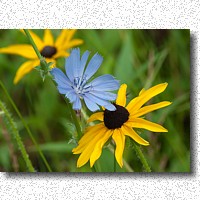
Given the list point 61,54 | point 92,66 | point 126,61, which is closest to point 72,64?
point 92,66

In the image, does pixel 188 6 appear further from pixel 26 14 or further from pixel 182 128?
pixel 26 14

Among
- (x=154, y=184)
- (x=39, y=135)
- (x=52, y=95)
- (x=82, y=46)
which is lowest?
(x=154, y=184)

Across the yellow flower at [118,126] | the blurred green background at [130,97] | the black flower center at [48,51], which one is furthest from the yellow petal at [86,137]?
the black flower center at [48,51]

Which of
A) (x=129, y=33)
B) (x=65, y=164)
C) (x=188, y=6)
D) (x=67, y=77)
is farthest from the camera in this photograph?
A: (x=129, y=33)

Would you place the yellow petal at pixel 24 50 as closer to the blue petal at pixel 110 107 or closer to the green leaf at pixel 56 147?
the green leaf at pixel 56 147

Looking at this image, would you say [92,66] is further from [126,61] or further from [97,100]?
[126,61]

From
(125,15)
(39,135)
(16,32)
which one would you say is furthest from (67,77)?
(16,32)

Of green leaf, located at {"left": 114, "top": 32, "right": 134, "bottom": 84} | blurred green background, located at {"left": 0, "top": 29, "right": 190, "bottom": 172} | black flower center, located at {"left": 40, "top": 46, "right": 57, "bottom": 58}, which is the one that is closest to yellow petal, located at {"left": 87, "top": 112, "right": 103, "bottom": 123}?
blurred green background, located at {"left": 0, "top": 29, "right": 190, "bottom": 172}

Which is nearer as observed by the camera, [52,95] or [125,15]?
[125,15]
